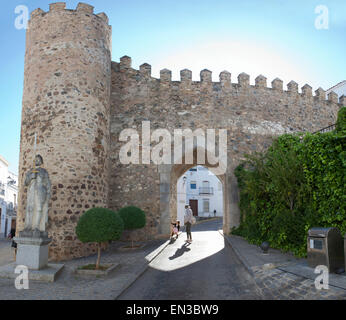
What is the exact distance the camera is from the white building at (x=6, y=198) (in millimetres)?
26273

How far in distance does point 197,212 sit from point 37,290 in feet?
92.5

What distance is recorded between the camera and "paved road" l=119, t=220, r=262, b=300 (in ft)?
15.9

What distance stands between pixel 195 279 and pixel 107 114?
7071 millimetres

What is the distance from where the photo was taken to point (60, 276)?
6.29m

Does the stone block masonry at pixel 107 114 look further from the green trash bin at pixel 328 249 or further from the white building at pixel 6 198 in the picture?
the white building at pixel 6 198

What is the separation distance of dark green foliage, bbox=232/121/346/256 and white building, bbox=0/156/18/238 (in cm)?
2293

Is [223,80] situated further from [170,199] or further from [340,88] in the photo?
[340,88]

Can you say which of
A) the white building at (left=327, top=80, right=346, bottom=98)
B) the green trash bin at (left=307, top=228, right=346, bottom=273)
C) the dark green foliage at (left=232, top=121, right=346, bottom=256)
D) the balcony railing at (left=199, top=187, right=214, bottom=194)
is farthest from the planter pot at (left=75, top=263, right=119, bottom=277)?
the balcony railing at (left=199, top=187, right=214, bottom=194)

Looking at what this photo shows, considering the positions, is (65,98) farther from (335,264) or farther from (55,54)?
(335,264)

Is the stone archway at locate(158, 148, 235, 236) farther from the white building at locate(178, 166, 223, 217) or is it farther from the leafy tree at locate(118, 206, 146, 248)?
the white building at locate(178, 166, 223, 217)

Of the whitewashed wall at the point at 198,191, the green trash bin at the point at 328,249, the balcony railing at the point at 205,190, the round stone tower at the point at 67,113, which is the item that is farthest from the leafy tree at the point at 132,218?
the balcony railing at the point at 205,190

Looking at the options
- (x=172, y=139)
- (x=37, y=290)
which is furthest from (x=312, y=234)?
(x=172, y=139)

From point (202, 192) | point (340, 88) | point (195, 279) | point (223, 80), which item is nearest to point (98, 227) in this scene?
point (195, 279)

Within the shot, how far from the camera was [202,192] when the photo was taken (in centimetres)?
3322
